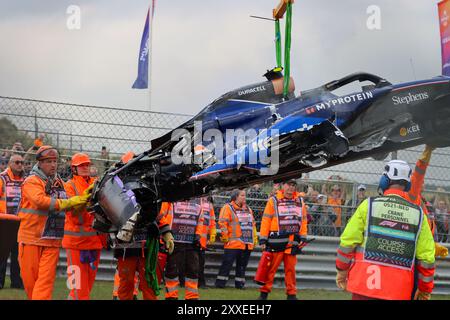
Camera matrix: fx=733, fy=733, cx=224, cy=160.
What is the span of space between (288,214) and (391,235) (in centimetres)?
640

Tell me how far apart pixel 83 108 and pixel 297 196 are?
401 cm

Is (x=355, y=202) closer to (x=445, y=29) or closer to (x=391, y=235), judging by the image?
(x=445, y=29)

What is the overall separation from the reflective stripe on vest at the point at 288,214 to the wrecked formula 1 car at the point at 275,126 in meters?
4.94

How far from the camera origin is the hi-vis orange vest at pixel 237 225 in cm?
1340

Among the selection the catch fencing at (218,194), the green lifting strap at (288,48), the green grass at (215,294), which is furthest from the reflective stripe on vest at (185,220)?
the green lifting strap at (288,48)

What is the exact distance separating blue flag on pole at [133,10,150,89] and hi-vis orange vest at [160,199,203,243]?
4.69 meters

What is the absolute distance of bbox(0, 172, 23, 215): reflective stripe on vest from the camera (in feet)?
37.7

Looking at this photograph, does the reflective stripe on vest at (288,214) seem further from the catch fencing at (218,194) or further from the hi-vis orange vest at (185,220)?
the hi-vis orange vest at (185,220)

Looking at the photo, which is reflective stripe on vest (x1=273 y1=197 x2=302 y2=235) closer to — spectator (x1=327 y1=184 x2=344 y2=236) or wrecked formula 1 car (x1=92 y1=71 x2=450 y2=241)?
spectator (x1=327 y1=184 x2=344 y2=236)

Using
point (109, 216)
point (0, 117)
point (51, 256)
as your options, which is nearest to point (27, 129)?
point (0, 117)

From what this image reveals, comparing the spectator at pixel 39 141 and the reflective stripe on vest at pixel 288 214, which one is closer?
the spectator at pixel 39 141

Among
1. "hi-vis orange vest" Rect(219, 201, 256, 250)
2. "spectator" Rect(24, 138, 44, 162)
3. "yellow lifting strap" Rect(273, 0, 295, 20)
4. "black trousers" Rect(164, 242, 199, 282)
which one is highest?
"yellow lifting strap" Rect(273, 0, 295, 20)

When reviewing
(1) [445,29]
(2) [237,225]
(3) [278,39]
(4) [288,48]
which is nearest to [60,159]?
(2) [237,225]

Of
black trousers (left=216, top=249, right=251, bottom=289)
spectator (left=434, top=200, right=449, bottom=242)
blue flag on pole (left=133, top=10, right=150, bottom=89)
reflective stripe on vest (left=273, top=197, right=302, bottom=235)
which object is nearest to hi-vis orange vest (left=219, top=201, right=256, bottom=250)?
black trousers (left=216, top=249, right=251, bottom=289)
